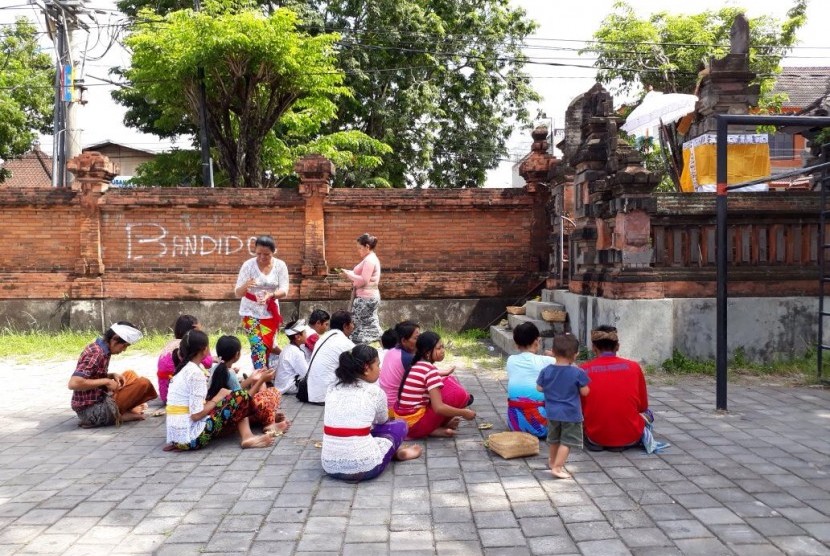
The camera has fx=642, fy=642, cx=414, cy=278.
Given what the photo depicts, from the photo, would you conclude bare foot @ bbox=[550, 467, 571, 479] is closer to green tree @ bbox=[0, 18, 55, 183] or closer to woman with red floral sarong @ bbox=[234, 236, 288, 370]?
woman with red floral sarong @ bbox=[234, 236, 288, 370]

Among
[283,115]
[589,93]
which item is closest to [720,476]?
[589,93]

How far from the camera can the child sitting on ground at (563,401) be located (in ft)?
15.5

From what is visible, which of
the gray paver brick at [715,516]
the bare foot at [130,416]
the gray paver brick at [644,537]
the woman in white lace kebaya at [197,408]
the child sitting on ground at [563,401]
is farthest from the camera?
the bare foot at [130,416]

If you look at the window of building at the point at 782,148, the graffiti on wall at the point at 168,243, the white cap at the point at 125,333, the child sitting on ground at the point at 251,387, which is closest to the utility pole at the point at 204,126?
the graffiti on wall at the point at 168,243

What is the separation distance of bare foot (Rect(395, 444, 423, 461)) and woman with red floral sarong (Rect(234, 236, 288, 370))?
268 centimetres

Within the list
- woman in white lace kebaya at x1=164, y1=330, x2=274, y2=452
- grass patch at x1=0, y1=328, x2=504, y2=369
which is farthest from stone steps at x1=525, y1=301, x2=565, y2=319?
woman in white lace kebaya at x1=164, y1=330, x2=274, y2=452

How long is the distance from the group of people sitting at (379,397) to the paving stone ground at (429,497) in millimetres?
184

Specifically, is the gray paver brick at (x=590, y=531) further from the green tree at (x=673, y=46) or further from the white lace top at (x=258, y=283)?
the green tree at (x=673, y=46)

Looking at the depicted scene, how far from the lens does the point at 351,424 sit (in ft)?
14.7

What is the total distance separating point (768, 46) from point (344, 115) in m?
13.1

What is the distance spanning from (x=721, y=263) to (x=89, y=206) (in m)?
10.6

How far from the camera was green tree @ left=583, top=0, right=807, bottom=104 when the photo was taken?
19141mm

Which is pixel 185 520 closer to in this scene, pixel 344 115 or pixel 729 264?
pixel 729 264

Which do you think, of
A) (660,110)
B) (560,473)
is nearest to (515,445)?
(560,473)
